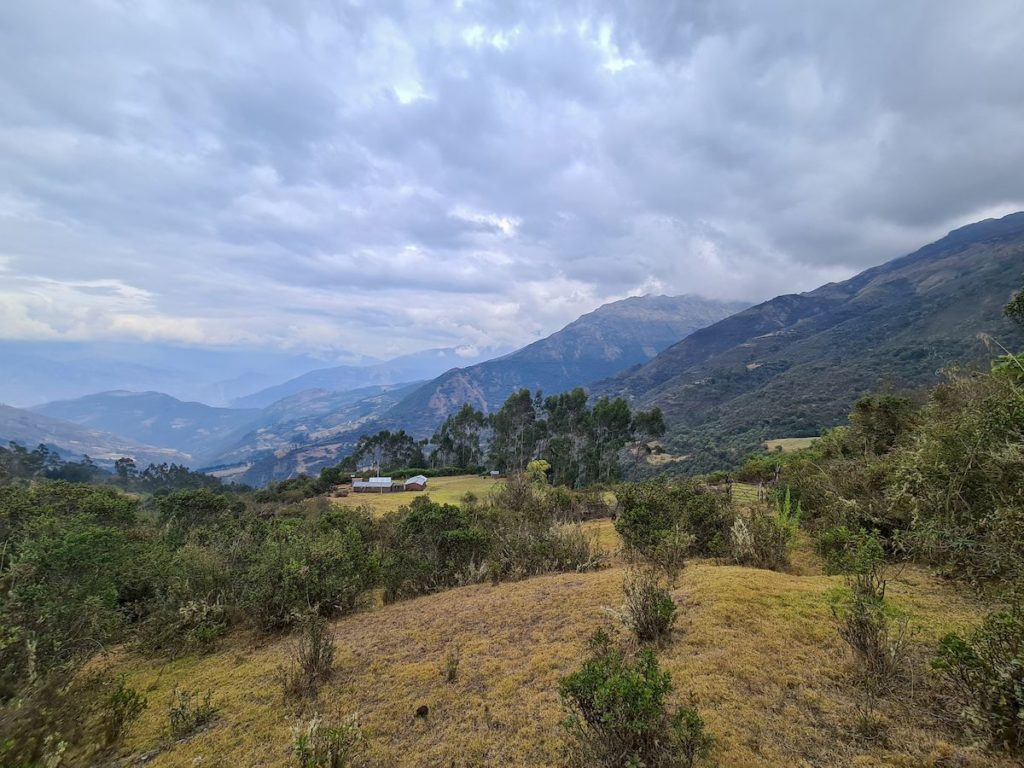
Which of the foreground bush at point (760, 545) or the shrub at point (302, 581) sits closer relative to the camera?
the shrub at point (302, 581)

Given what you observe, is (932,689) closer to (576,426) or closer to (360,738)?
(360,738)

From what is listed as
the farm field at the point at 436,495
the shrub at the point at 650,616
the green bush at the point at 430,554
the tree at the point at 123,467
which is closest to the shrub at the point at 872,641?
the shrub at the point at 650,616

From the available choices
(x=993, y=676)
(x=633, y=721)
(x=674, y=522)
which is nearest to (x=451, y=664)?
(x=633, y=721)

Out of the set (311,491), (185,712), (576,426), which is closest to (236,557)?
(185,712)

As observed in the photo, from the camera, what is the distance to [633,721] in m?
3.02

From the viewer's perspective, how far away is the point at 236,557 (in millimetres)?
9086

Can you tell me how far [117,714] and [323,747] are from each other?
2.65 m

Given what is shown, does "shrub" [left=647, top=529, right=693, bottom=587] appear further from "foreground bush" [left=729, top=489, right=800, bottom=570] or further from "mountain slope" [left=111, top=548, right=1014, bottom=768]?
"foreground bush" [left=729, top=489, right=800, bottom=570]

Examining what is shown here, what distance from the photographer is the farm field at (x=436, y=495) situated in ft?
99.3

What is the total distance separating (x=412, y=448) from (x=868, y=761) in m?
60.9

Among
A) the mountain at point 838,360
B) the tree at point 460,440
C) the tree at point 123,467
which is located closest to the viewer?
the tree at point 460,440

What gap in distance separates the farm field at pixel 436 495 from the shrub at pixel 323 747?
2398 centimetres

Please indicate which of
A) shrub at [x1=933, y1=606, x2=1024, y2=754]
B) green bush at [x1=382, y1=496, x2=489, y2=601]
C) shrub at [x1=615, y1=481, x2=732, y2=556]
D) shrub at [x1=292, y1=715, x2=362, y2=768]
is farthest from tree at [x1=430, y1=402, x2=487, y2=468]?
shrub at [x1=933, y1=606, x2=1024, y2=754]

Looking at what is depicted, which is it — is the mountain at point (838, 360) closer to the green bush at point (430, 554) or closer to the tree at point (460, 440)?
the green bush at point (430, 554)
